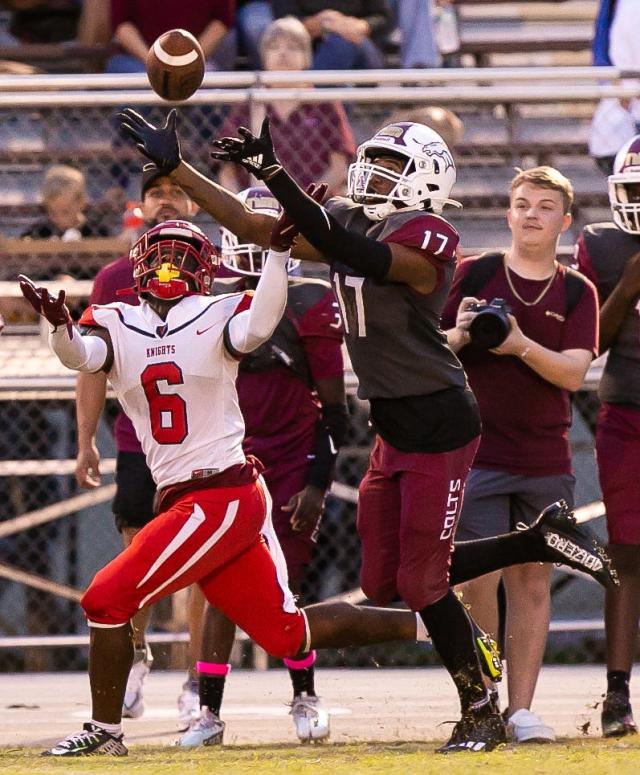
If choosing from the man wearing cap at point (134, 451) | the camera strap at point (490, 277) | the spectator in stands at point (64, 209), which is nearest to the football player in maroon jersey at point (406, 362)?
the camera strap at point (490, 277)

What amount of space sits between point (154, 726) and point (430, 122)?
127 inches

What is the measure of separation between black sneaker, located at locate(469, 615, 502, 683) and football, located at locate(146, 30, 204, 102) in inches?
77.2

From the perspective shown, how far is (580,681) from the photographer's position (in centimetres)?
720

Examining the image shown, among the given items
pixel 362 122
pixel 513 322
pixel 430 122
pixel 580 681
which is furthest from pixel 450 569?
pixel 362 122

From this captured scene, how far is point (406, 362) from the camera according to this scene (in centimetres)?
500

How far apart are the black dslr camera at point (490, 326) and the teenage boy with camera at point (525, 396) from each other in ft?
0.69

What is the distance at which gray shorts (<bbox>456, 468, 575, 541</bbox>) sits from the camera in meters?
5.59

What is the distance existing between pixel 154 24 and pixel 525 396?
4.27 m

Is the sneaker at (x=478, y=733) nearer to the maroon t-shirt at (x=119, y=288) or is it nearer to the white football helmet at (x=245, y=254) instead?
the white football helmet at (x=245, y=254)

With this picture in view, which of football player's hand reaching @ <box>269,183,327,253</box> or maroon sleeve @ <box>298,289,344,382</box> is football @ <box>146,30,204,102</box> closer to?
football player's hand reaching @ <box>269,183,327,253</box>

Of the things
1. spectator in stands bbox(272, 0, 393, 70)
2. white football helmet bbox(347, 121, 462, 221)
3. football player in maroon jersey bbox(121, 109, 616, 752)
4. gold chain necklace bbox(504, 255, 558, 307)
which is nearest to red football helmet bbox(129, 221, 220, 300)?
football player in maroon jersey bbox(121, 109, 616, 752)

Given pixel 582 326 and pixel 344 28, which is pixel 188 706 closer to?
pixel 582 326

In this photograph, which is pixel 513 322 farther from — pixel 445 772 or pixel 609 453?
pixel 445 772

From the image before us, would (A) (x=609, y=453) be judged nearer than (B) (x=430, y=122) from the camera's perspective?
Yes
